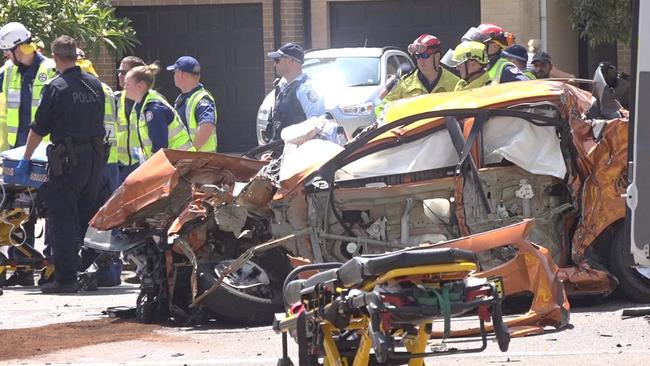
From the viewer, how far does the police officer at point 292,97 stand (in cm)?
1182

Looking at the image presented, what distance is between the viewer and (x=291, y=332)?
670 centimetres

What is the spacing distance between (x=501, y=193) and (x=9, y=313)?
12.9 ft

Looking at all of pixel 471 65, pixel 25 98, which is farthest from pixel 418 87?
pixel 25 98

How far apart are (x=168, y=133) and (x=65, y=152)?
1003 mm

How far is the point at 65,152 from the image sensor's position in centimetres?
1220

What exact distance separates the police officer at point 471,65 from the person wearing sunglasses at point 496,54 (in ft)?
1.86

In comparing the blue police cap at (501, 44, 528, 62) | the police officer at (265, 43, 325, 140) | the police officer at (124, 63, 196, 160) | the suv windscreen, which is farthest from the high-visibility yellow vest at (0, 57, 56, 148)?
the suv windscreen

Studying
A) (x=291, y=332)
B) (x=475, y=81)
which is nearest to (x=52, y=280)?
(x=475, y=81)

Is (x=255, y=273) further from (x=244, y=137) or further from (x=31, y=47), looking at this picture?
(x=244, y=137)

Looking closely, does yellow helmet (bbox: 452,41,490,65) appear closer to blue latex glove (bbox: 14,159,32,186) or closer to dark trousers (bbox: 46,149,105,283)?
dark trousers (bbox: 46,149,105,283)

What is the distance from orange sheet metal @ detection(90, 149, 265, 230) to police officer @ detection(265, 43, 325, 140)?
5.29 ft

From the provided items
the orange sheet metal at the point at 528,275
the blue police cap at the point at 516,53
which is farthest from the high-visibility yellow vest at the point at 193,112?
the orange sheet metal at the point at 528,275

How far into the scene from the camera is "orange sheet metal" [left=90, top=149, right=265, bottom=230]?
10.1 metres

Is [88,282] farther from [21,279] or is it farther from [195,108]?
[195,108]
